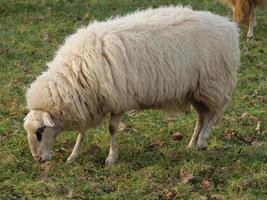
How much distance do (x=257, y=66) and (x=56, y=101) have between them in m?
4.62

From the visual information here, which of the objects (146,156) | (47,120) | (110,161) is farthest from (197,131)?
(47,120)

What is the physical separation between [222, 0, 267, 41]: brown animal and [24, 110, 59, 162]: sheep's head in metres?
6.10

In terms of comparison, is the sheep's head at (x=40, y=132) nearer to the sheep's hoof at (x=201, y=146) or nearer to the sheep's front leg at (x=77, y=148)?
the sheep's front leg at (x=77, y=148)

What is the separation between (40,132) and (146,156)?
1176 millimetres

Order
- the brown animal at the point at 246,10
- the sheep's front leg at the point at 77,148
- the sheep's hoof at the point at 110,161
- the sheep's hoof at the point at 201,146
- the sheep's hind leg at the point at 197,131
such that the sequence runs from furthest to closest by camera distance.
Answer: the brown animal at the point at 246,10
the sheep's hind leg at the point at 197,131
the sheep's hoof at the point at 201,146
the sheep's front leg at the point at 77,148
the sheep's hoof at the point at 110,161

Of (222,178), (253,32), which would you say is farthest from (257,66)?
(222,178)

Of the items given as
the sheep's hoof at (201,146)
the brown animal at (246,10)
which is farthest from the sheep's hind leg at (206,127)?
the brown animal at (246,10)

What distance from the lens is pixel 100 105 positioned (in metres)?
6.01

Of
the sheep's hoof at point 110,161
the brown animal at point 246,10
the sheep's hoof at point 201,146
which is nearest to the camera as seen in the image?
the sheep's hoof at point 110,161

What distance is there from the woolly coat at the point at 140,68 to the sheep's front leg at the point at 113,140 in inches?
4.9

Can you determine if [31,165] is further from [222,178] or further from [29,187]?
[222,178]

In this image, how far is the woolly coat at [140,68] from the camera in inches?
231

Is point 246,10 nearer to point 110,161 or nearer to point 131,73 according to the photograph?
point 131,73

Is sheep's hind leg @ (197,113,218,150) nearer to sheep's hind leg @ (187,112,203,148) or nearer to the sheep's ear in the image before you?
sheep's hind leg @ (187,112,203,148)
